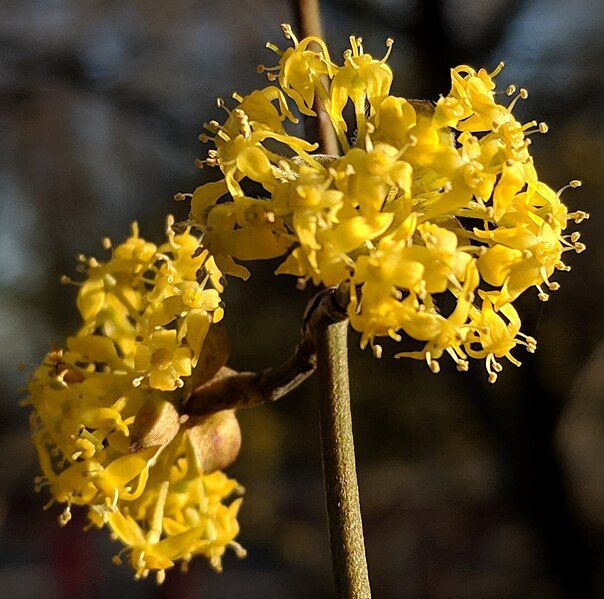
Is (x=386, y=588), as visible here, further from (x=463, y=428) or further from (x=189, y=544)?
(x=189, y=544)

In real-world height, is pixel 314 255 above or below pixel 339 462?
above

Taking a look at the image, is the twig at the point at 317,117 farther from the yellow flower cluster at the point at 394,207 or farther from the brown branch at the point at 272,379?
the brown branch at the point at 272,379

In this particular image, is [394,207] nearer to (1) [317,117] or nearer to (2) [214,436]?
(1) [317,117]

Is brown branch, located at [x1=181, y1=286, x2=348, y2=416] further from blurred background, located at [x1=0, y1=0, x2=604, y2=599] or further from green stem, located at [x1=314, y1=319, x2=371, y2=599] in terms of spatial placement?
blurred background, located at [x1=0, y1=0, x2=604, y2=599]

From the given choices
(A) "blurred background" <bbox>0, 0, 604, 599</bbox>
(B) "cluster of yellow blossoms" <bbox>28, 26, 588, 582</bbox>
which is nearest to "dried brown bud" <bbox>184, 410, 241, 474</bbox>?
(B) "cluster of yellow blossoms" <bbox>28, 26, 588, 582</bbox>

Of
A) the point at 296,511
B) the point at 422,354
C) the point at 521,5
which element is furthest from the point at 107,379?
the point at 296,511

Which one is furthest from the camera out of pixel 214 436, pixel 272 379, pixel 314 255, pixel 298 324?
pixel 298 324

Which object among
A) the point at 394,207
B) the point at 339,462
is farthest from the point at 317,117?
the point at 339,462

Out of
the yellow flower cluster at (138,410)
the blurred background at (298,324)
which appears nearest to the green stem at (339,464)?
the yellow flower cluster at (138,410)
